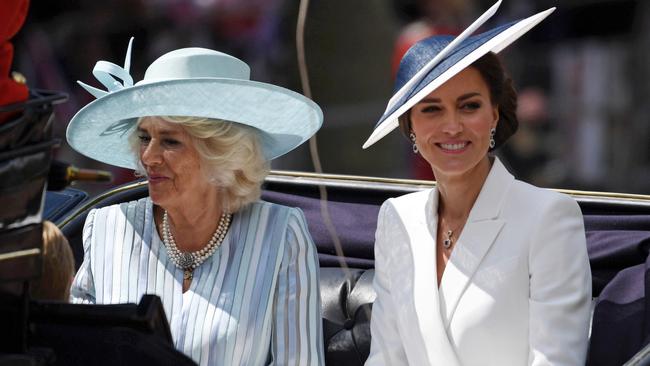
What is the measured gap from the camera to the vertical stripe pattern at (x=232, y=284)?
2443 millimetres

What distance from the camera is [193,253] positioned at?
2.55 m

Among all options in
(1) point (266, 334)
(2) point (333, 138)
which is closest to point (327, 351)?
(1) point (266, 334)

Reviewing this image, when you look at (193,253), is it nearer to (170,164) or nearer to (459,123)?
(170,164)

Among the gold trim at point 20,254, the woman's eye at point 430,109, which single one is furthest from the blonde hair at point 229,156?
the gold trim at point 20,254

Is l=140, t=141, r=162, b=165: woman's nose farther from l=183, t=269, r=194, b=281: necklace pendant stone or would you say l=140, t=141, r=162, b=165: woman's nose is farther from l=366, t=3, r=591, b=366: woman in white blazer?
l=366, t=3, r=591, b=366: woman in white blazer

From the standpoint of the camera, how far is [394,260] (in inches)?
97.3

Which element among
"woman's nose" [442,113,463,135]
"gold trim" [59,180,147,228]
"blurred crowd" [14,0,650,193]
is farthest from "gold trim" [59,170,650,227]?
"blurred crowd" [14,0,650,193]

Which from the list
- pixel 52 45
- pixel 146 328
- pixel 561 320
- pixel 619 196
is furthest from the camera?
pixel 52 45

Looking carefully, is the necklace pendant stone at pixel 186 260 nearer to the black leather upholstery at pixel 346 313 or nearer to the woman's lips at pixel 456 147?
the black leather upholstery at pixel 346 313

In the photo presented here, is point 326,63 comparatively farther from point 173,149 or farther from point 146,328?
point 146,328

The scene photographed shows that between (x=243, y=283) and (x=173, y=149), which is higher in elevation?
(x=173, y=149)

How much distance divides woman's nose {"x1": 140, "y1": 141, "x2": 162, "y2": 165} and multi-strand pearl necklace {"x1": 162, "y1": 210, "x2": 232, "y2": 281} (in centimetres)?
18

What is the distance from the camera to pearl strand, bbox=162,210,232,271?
254 centimetres

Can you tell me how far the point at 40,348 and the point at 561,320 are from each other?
3.05 ft
